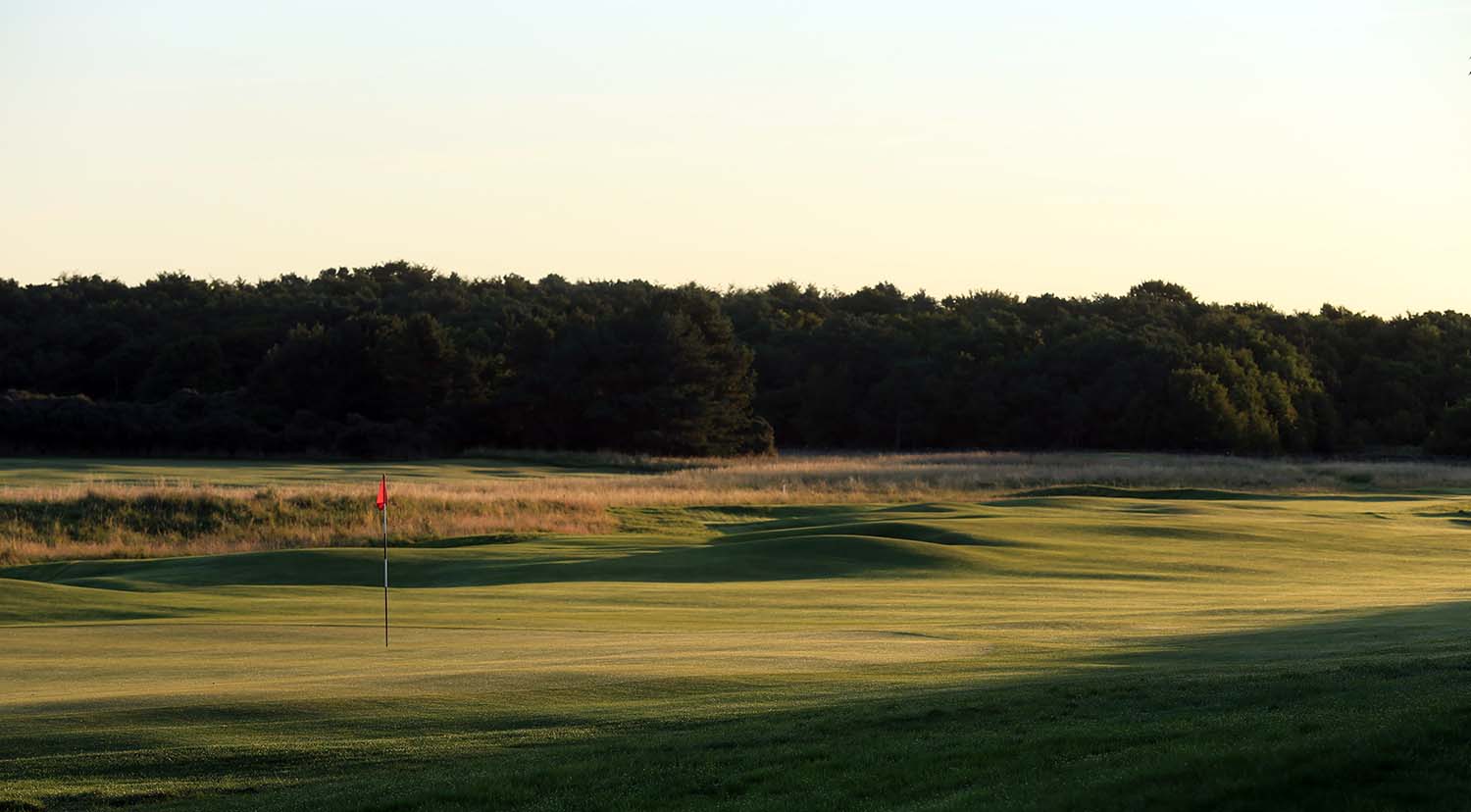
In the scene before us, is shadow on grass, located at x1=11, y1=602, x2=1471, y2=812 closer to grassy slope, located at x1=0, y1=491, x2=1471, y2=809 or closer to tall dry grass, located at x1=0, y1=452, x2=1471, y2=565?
grassy slope, located at x1=0, y1=491, x2=1471, y2=809

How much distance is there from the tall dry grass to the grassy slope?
291 inches

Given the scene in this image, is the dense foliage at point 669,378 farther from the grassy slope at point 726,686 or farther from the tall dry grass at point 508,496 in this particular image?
the grassy slope at point 726,686

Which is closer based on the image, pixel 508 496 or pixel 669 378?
pixel 508 496

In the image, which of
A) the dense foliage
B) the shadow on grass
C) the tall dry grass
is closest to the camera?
the shadow on grass

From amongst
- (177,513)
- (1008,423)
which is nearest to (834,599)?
(177,513)

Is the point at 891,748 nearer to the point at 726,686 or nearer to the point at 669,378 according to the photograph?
the point at 726,686

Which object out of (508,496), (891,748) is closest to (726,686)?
(891,748)

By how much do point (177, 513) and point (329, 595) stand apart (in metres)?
16.7

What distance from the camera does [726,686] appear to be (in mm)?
15164

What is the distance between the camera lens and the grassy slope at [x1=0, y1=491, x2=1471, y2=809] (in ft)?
33.9

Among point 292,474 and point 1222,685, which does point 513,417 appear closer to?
point 292,474

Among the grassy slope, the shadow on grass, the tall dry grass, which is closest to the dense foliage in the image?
the tall dry grass

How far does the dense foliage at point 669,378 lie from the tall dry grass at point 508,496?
15.4 metres

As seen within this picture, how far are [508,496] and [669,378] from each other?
142 feet
